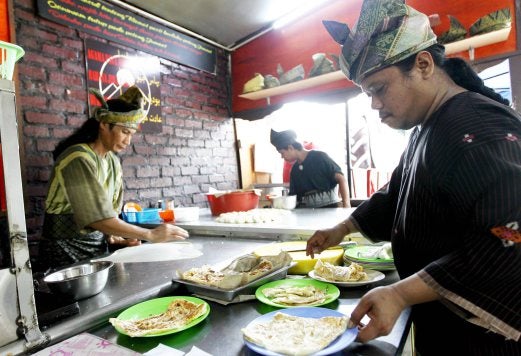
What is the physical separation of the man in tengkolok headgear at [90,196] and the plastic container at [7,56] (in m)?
1.16

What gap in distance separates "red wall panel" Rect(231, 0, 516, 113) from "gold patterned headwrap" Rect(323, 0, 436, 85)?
2.96 metres

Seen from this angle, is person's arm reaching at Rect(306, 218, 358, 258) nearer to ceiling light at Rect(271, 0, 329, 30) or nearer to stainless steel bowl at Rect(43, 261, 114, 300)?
→ stainless steel bowl at Rect(43, 261, 114, 300)

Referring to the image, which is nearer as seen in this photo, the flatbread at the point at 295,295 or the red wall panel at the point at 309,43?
the flatbread at the point at 295,295

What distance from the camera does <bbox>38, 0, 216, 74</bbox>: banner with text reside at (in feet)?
9.51

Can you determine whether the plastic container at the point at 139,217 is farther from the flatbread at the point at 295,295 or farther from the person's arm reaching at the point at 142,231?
the flatbread at the point at 295,295

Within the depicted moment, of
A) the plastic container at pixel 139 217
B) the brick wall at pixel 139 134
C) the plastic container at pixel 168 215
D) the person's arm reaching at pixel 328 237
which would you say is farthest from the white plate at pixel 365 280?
the brick wall at pixel 139 134

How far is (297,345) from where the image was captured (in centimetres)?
87

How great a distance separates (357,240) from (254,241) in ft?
2.32

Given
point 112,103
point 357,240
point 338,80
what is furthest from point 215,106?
point 357,240

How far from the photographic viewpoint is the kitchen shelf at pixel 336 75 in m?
3.14

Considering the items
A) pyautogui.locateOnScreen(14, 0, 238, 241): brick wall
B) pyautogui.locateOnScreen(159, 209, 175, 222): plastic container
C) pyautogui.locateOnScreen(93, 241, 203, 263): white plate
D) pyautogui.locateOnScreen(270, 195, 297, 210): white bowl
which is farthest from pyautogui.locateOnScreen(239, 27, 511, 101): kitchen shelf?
pyautogui.locateOnScreen(93, 241, 203, 263): white plate

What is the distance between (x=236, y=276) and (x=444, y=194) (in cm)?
75

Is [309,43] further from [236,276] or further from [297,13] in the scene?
[236,276]

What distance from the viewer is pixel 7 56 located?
83cm
